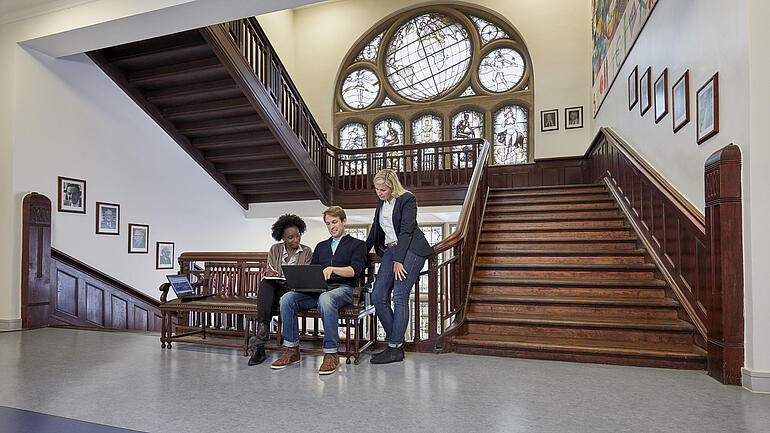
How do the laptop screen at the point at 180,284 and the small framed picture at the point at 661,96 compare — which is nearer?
the laptop screen at the point at 180,284

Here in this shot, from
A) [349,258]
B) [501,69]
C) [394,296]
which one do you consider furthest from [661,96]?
[501,69]

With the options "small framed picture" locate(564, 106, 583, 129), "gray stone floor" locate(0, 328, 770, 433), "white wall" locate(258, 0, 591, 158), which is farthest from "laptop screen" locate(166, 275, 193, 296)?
"small framed picture" locate(564, 106, 583, 129)

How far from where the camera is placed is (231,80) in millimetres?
6688

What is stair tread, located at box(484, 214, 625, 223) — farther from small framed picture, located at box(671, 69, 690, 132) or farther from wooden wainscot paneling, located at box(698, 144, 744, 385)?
wooden wainscot paneling, located at box(698, 144, 744, 385)

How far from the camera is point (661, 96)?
5.09m

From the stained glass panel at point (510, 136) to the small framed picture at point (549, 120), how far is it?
49 cm

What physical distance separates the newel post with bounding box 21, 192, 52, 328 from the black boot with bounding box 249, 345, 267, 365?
3.50 m

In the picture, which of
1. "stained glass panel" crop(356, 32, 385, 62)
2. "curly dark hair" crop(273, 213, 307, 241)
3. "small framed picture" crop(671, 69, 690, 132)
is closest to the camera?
"small framed picture" crop(671, 69, 690, 132)

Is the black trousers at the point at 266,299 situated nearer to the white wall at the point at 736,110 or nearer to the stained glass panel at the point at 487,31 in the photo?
the white wall at the point at 736,110

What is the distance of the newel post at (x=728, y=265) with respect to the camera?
10.5 ft

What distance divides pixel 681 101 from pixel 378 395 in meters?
3.63

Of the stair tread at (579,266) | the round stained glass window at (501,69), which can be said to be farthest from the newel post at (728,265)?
the round stained glass window at (501,69)

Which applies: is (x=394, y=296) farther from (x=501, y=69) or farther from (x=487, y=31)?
(x=487, y=31)

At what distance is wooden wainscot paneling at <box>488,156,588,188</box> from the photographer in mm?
10078
